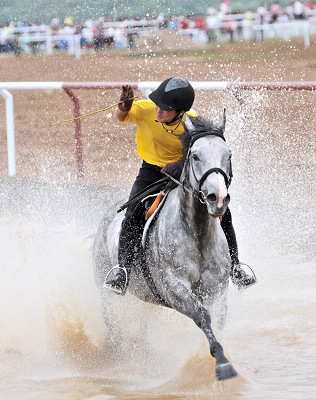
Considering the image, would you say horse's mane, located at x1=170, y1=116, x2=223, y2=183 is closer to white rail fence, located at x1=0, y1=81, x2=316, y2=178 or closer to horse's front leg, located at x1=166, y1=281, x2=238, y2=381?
horse's front leg, located at x1=166, y1=281, x2=238, y2=381

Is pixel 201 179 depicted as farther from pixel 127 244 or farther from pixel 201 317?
pixel 127 244

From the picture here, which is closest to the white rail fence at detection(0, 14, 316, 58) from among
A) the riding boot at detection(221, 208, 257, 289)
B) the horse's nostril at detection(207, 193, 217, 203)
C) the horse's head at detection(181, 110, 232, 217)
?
the riding boot at detection(221, 208, 257, 289)

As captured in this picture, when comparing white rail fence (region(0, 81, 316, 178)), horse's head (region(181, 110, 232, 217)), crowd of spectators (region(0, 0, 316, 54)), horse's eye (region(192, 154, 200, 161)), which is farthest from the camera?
crowd of spectators (region(0, 0, 316, 54))

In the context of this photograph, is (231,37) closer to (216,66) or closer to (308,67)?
(216,66)

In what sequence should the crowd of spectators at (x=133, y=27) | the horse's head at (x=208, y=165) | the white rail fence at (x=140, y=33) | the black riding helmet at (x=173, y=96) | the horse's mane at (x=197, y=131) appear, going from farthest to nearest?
the crowd of spectators at (x=133, y=27) → the white rail fence at (x=140, y=33) → the black riding helmet at (x=173, y=96) → the horse's mane at (x=197, y=131) → the horse's head at (x=208, y=165)

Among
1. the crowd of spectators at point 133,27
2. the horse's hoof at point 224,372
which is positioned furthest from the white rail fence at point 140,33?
the horse's hoof at point 224,372

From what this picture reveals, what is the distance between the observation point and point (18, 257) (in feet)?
25.5

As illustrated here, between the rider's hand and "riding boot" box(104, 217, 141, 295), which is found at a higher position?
the rider's hand

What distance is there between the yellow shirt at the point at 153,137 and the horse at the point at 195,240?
0.33 m

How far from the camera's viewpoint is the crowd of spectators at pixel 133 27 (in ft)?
96.7

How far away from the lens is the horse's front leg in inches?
164

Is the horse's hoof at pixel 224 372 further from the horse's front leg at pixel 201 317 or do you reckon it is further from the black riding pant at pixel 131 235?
the black riding pant at pixel 131 235

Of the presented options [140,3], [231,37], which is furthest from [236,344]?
[140,3]

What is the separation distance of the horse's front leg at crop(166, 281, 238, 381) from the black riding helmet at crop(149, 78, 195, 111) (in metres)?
1.15
